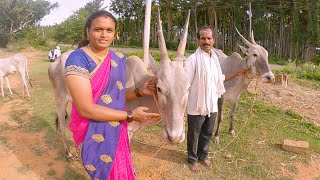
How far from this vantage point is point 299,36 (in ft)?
73.0

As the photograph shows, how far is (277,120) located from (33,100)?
20.2ft

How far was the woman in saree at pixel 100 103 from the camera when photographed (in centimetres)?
173

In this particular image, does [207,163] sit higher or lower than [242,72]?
lower

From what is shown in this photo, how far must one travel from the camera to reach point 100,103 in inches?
76.0

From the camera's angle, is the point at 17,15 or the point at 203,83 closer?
the point at 203,83

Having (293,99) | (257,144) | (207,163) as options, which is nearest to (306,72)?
(293,99)

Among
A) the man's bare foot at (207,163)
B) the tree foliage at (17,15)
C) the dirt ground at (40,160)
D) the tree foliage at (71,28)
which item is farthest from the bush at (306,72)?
the tree foliage at (17,15)

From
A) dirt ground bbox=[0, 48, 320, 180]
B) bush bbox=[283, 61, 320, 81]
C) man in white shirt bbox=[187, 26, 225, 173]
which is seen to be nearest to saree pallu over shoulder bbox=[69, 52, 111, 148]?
man in white shirt bbox=[187, 26, 225, 173]

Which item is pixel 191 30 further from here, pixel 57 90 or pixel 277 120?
pixel 57 90

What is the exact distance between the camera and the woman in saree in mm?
1732

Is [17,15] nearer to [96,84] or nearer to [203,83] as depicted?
[203,83]

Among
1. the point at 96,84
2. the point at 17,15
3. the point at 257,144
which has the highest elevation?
the point at 17,15

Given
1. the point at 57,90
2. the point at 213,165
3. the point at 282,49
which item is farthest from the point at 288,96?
the point at 282,49

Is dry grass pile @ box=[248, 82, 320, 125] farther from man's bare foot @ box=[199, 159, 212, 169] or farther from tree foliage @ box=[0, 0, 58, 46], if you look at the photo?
tree foliage @ box=[0, 0, 58, 46]
